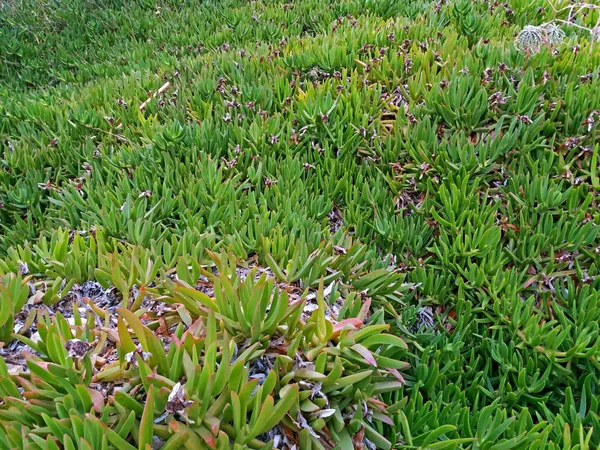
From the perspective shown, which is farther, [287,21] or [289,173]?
[287,21]

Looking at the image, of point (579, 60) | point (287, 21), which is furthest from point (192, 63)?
point (579, 60)

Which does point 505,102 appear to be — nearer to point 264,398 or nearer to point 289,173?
point 289,173

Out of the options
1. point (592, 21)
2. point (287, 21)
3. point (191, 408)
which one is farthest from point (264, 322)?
point (287, 21)

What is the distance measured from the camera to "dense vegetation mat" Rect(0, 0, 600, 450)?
1.36 meters

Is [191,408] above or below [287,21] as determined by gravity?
below

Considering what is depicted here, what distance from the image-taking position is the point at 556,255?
222 cm

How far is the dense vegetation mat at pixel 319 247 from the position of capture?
1.36 meters

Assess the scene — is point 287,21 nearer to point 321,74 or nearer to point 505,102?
point 321,74

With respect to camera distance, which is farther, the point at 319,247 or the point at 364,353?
the point at 319,247

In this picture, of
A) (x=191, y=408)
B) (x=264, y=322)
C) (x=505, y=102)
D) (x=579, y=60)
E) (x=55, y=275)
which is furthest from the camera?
(x=579, y=60)

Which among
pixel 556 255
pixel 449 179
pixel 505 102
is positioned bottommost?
pixel 556 255

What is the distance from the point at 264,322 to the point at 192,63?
296 centimetres

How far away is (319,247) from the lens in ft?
6.49

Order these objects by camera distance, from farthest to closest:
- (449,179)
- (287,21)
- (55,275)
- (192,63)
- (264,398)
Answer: (287,21) → (192,63) → (449,179) → (55,275) → (264,398)
